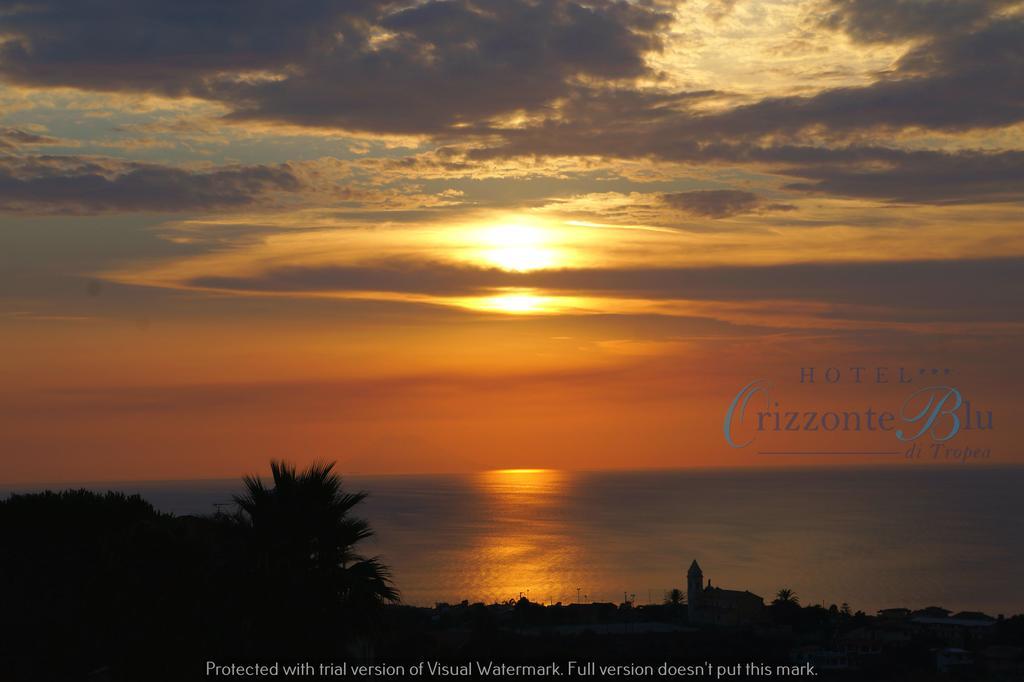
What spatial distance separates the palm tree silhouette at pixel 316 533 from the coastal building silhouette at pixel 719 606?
196ft

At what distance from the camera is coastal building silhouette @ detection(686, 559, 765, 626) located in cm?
7253

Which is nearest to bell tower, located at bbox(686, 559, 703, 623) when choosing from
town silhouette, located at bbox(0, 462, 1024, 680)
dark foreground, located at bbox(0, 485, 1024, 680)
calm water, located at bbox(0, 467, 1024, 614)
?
calm water, located at bbox(0, 467, 1024, 614)

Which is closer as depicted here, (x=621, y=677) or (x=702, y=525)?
(x=621, y=677)

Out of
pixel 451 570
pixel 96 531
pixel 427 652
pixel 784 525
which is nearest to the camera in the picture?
pixel 96 531

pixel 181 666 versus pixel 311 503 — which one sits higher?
pixel 311 503

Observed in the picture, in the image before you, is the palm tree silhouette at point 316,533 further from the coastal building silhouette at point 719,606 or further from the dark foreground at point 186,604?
the coastal building silhouette at point 719,606

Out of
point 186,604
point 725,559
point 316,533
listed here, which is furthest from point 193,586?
point 725,559

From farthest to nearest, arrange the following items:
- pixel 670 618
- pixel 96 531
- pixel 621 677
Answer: pixel 670 618
pixel 621 677
pixel 96 531

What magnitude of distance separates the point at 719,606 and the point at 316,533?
68.6 meters

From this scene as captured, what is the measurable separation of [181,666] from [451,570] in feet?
386

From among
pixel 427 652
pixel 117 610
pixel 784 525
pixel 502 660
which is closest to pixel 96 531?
pixel 117 610

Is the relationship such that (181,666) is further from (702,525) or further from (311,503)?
(702,525)

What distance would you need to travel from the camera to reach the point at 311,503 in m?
12.9

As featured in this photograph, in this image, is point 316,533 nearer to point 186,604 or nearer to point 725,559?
point 186,604
